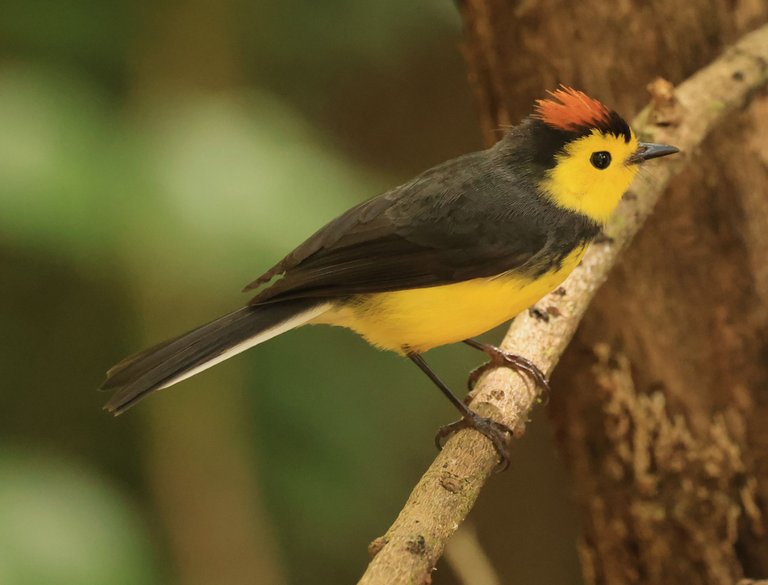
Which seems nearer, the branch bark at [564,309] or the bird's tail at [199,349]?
the branch bark at [564,309]

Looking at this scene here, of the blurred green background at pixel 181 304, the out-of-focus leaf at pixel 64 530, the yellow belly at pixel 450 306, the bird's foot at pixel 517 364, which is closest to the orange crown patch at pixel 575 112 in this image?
the yellow belly at pixel 450 306

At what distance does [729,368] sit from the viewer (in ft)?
10.1

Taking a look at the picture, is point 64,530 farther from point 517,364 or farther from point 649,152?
point 649,152

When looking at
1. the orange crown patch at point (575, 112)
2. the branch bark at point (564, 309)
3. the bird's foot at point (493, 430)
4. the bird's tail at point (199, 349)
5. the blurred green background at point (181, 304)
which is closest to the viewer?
the branch bark at point (564, 309)

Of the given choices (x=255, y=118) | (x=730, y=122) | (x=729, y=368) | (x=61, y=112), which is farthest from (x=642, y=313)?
(x=61, y=112)

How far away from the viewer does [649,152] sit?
2.53 metres

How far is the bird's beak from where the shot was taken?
8.27ft

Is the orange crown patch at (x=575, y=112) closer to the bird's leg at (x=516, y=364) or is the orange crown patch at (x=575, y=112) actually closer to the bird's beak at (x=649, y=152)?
the bird's beak at (x=649, y=152)

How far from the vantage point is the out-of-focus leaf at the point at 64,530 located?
2.83 m

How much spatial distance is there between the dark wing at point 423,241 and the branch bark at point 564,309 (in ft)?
1.06

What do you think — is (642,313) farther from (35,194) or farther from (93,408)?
(93,408)

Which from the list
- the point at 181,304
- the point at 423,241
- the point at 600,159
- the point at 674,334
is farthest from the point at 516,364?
the point at 181,304

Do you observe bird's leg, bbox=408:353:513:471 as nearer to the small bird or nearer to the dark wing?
the small bird

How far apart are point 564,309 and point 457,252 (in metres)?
0.42
